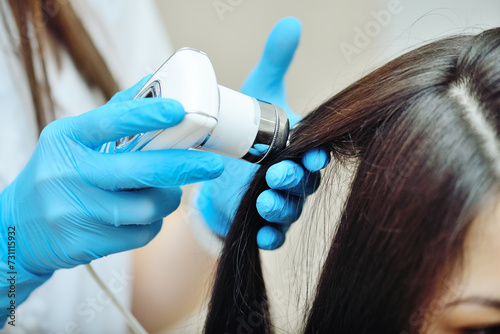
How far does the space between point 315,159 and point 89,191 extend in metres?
0.40

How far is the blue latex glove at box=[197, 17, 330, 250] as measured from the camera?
0.63m

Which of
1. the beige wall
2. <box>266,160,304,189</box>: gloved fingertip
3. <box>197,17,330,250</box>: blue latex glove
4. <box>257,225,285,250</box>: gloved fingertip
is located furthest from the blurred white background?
<box>266,160,304,189</box>: gloved fingertip

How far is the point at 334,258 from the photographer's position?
606mm

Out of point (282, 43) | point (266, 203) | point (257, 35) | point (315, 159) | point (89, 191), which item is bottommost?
point (89, 191)

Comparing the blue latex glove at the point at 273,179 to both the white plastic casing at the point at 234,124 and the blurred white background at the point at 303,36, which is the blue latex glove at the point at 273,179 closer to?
the white plastic casing at the point at 234,124

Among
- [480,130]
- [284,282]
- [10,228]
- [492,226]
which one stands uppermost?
[480,130]

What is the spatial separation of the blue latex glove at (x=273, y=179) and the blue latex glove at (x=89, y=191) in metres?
0.11

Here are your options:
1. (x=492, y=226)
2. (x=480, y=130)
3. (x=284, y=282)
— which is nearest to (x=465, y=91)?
(x=480, y=130)

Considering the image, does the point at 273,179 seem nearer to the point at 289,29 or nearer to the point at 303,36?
the point at 289,29

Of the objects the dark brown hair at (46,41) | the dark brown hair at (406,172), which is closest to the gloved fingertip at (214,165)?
the dark brown hair at (406,172)

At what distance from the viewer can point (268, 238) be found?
0.73 meters

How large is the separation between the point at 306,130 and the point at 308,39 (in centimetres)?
77

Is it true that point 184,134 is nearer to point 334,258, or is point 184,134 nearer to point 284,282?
point 334,258

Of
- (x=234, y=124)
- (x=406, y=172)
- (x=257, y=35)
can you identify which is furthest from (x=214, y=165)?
(x=257, y=35)
